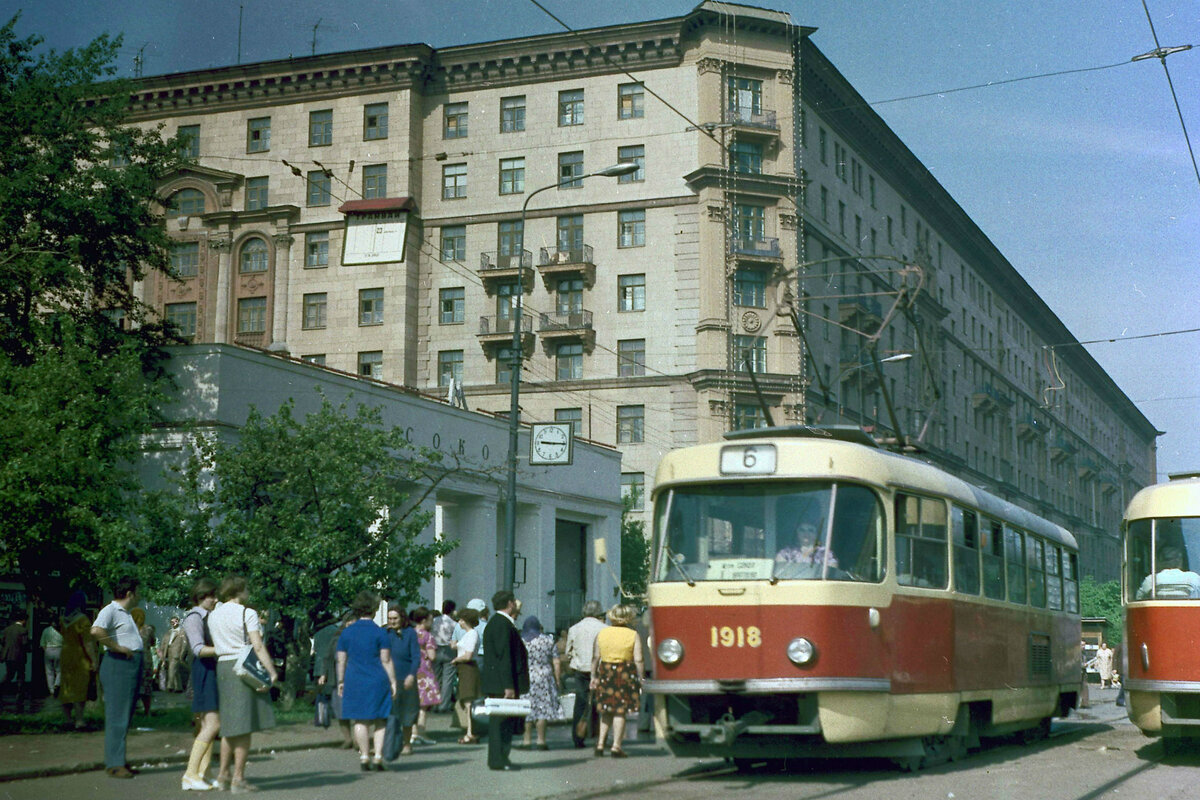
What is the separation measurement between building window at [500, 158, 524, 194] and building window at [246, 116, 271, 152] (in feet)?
31.2

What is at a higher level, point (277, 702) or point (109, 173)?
point (109, 173)

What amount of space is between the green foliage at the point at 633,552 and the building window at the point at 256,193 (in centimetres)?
1892

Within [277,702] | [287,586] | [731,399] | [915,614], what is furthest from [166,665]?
[731,399]

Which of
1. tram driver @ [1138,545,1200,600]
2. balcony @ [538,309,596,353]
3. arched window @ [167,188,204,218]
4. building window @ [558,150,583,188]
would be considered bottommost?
tram driver @ [1138,545,1200,600]

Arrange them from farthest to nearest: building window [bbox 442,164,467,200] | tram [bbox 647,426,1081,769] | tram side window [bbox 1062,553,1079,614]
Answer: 1. building window [bbox 442,164,467,200]
2. tram side window [bbox 1062,553,1079,614]
3. tram [bbox 647,426,1081,769]

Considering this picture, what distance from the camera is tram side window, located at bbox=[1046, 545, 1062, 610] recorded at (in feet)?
58.8

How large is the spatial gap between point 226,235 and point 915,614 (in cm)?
4850

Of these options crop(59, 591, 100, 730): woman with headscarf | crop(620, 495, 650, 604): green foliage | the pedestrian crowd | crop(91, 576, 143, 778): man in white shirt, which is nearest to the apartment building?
crop(620, 495, 650, 604): green foliage

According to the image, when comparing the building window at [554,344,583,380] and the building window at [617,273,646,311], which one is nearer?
the building window at [617,273,646,311]

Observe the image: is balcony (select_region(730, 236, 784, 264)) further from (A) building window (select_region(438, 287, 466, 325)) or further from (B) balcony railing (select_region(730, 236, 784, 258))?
(A) building window (select_region(438, 287, 466, 325))

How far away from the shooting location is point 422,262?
188 feet

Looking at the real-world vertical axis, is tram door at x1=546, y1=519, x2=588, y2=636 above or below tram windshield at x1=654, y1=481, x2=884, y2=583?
above

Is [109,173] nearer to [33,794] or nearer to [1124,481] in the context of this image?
[33,794]

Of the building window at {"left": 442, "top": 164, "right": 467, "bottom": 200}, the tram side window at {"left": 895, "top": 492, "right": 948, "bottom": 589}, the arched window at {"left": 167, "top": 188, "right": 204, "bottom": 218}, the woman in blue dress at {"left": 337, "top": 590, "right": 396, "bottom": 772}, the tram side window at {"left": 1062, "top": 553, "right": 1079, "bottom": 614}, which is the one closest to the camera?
the tram side window at {"left": 895, "top": 492, "right": 948, "bottom": 589}
